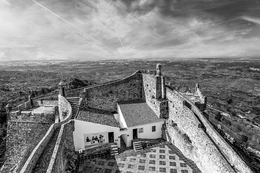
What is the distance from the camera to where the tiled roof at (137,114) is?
1203cm

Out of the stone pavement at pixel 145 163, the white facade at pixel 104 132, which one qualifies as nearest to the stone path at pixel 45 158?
the white facade at pixel 104 132

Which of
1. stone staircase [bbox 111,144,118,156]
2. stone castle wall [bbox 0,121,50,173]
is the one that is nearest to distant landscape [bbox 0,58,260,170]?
stone castle wall [bbox 0,121,50,173]

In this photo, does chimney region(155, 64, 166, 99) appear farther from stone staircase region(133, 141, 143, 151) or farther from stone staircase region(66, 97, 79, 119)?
stone staircase region(66, 97, 79, 119)

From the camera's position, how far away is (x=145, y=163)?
9.35 metres

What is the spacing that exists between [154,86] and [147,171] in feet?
23.7

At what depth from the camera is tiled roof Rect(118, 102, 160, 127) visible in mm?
12030

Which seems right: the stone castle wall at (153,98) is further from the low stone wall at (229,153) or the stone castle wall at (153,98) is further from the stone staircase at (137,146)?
the low stone wall at (229,153)

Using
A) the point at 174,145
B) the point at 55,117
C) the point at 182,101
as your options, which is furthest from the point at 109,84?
the point at 174,145

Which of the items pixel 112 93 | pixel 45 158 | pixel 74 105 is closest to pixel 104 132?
pixel 74 105

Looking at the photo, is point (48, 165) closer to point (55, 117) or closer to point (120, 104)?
point (55, 117)

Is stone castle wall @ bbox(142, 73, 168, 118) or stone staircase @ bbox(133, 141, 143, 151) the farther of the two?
stone castle wall @ bbox(142, 73, 168, 118)

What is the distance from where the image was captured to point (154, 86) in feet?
43.8

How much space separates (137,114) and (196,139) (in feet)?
17.8

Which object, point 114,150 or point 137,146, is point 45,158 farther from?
point 137,146
